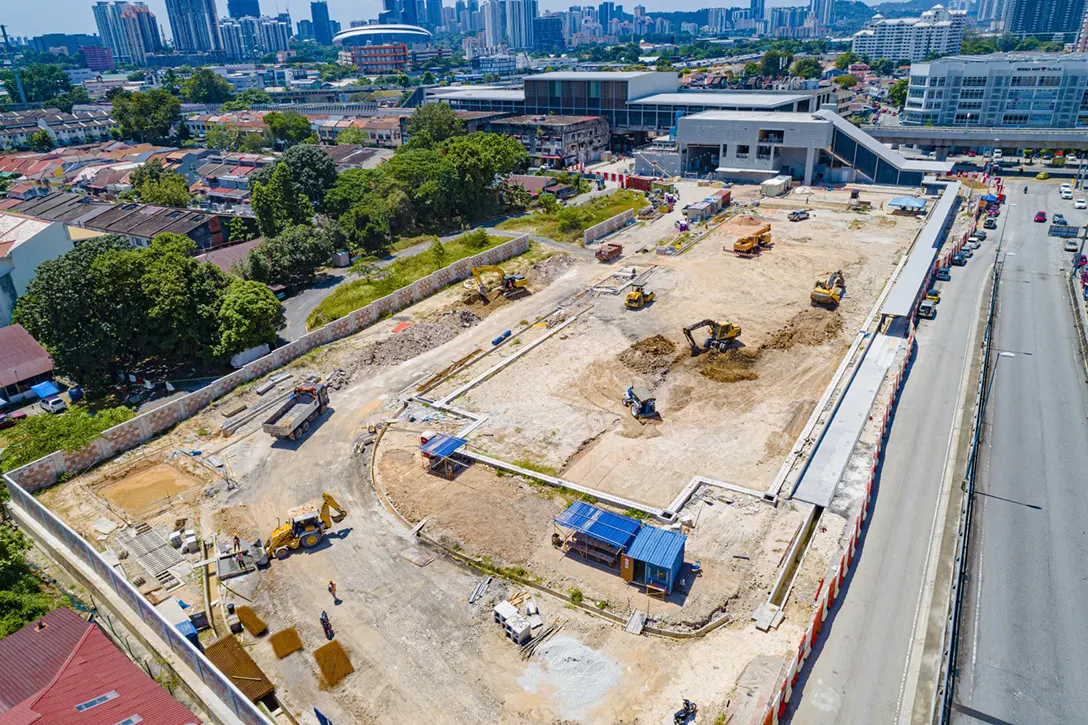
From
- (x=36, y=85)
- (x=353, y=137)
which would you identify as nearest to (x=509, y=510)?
(x=353, y=137)

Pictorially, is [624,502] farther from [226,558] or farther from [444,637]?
[226,558]

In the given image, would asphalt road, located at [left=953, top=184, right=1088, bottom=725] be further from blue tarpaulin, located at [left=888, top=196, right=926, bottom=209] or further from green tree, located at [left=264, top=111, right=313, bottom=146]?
green tree, located at [left=264, top=111, right=313, bottom=146]

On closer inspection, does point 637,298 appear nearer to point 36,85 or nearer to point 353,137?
point 353,137

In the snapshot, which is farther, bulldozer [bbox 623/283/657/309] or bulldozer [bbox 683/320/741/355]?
bulldozer [bbox 623/283/657/309]

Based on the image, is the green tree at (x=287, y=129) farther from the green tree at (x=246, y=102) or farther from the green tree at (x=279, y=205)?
the green tree at (x=279, y=205)

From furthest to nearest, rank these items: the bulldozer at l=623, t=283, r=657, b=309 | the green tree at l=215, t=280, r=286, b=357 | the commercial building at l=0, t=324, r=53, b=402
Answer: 1. the bulldozer at l=623, t=283, r=657, b=309
2. the green tree at l=215, t=280, r=286, b=357
3. the commercial building at l=0, t=324, r=53, b=402

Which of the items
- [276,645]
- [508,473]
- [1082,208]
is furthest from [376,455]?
[1082,208]

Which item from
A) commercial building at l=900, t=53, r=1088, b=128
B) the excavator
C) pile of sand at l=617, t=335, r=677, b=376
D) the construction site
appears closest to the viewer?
the construction site

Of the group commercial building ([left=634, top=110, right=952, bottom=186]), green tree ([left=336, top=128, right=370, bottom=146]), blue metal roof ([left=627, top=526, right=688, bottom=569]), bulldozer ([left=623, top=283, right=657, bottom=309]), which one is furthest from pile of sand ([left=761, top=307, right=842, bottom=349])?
green tree ([left=336, top=128, right=370, bottom=146])
